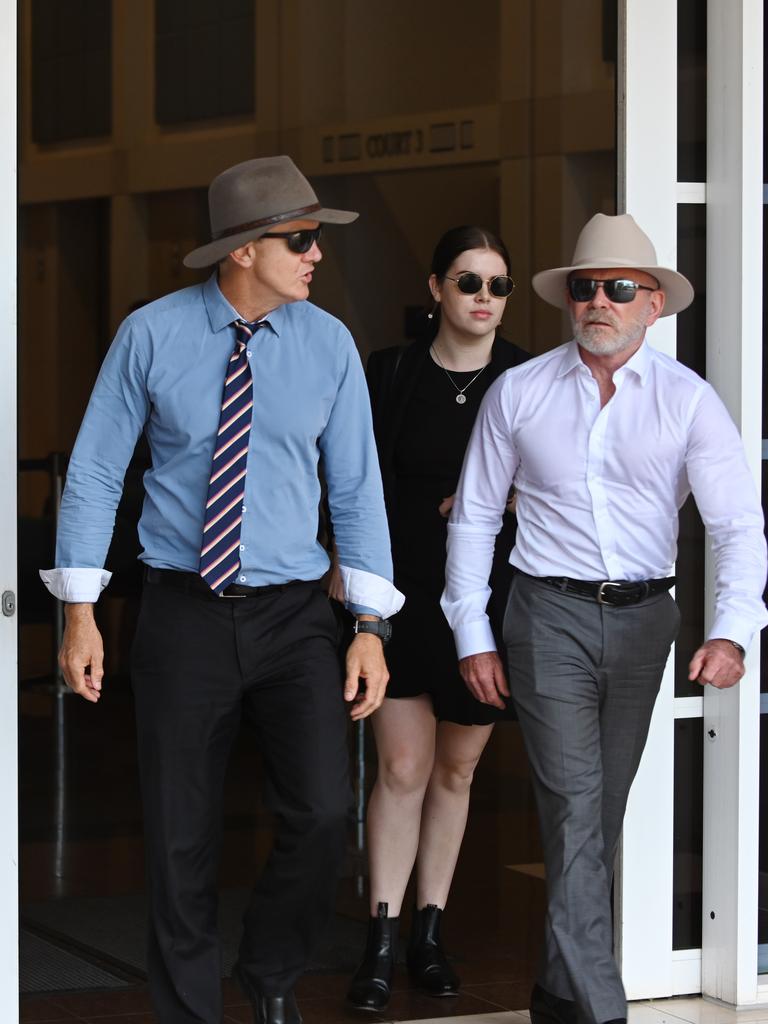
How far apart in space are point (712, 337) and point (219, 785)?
1.67 meters

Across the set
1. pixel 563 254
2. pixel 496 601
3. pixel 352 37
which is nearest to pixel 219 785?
pixel 496 601

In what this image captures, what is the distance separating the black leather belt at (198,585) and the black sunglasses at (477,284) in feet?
3.56

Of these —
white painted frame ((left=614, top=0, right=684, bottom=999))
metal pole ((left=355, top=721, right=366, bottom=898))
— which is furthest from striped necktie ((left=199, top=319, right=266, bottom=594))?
metal pole ((left=355, top=721, right=366, bottom=898))

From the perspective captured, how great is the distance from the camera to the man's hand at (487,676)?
388 cm

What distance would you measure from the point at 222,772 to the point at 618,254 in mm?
1320

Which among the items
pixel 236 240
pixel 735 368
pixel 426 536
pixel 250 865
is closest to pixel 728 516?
pixel 735 368

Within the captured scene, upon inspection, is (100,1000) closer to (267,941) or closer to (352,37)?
(267,941)

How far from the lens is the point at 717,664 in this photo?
358 centimetres

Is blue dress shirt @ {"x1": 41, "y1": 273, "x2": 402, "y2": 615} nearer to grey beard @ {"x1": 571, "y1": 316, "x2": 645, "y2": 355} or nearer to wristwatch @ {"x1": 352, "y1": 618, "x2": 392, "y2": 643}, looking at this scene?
wristwatch @ {"x1": 352, "y1": 618, "x2": 392, "y2": 643}

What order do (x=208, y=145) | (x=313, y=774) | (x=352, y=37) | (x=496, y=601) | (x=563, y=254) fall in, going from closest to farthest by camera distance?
(x=313, y=774)
(x=496, y=601)
(x=563, y=254)
(x=352, y=37)
(x=208, y=145)

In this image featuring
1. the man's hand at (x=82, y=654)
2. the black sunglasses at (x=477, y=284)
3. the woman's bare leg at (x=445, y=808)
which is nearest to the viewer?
the man's hand at (x=82, y=654)

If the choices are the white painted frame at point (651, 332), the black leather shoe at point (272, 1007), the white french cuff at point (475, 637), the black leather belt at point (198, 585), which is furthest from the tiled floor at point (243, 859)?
the black leather belt at point (198, 585)

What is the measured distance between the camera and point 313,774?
3.50 metres

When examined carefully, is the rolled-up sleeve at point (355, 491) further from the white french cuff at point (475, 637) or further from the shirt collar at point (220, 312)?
the white french cuff at point (475, 637)
